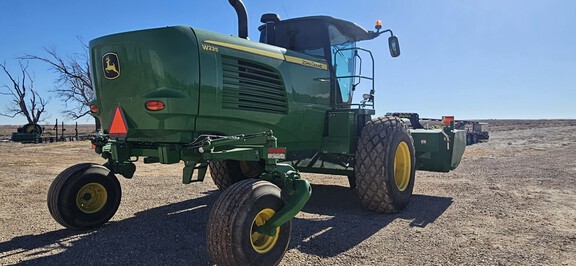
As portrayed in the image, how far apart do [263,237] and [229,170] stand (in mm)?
3733

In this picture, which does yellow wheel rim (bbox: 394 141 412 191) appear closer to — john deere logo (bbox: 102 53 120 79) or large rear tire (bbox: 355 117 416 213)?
large rear tire (bbox: 355 117 416 213)

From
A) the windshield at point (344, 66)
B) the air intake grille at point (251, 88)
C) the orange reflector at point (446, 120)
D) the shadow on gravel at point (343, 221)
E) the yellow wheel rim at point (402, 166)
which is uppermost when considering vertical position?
the windshield at point (344, 66)

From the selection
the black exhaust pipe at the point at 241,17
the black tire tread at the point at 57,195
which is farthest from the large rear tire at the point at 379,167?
the black tire tread at the point at 57,195

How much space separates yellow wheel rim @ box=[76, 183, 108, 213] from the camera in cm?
482

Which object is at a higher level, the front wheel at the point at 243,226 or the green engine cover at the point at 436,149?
the green engine cover at the point at 436,149

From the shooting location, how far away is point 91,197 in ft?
16.3

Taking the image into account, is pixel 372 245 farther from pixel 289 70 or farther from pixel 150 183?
pixel 150 183

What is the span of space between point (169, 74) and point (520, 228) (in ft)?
14.5

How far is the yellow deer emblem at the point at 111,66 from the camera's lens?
4.14m

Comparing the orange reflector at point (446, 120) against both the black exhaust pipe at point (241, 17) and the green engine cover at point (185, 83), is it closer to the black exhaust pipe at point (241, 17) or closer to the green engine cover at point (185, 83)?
the green engine cover at point (185, 83)

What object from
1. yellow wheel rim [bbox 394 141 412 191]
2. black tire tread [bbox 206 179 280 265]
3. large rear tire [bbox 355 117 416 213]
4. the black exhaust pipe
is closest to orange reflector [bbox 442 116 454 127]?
yellow wheel rim [bbox 394 141 412 191]

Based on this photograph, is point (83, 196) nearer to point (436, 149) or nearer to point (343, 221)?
point (343, 221)

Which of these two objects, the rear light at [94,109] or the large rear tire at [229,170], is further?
the large rear tire at [229,170]

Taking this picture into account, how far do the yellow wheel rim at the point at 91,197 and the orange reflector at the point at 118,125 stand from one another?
1022 millimetres
